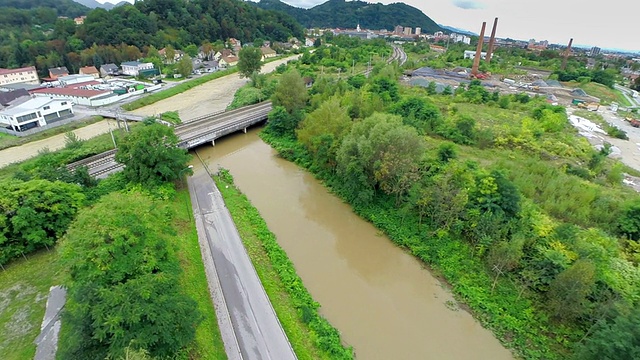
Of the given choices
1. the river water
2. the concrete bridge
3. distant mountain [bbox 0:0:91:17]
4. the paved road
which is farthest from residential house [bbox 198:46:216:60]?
distant mountain [bbox 0:0:91:17]

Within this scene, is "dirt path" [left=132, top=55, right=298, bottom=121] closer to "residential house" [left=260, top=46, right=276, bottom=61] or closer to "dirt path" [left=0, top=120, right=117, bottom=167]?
"dirt path" [left=0, top=120, right=117, bottom=167]

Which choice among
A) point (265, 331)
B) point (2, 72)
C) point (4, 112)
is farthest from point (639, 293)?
point (2, 72)

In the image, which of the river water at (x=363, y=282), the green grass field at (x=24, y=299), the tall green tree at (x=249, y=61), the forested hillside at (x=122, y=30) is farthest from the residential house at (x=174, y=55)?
the green grass field at (x=24, y=299)

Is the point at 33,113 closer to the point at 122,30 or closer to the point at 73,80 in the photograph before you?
the point at 73,80

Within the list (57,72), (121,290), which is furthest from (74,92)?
(121,290)

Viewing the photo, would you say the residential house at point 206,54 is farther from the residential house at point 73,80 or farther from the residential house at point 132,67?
A: the residential house at point 73,80

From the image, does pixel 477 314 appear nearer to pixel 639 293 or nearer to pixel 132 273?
pixel 639 293
